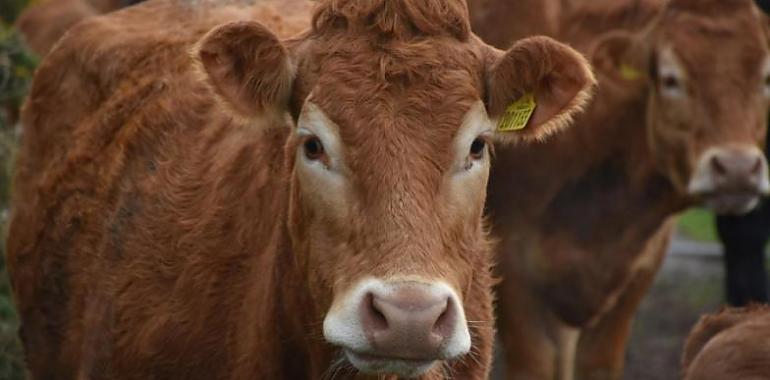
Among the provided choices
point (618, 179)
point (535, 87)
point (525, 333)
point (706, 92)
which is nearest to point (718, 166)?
point (706, 92)

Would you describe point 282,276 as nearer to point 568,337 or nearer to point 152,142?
point 152,142

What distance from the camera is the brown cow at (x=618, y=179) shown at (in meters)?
8.23

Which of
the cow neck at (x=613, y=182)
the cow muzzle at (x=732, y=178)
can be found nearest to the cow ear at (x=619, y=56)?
the cow neck at (x=613, y=182)

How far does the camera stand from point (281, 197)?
5.21m

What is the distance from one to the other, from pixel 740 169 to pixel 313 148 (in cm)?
373

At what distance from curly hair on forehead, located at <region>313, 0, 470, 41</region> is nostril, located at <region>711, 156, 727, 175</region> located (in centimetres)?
345

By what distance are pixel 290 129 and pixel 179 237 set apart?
25.2 inches

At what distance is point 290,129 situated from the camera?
513 cm

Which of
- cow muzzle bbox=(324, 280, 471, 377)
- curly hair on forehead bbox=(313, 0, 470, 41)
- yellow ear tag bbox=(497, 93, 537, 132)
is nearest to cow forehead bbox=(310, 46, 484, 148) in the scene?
curly hair on forehead bbox=(313, 0, 470, 41)

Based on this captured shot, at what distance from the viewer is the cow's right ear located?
4.83m

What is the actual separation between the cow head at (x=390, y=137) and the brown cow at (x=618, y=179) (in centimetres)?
344

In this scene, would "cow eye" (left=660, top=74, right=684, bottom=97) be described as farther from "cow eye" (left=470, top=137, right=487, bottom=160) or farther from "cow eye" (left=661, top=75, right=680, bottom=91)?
"cow eye" (left=470, top=137, right=487, bottom=160)

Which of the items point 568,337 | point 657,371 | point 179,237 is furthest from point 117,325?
point 657,371

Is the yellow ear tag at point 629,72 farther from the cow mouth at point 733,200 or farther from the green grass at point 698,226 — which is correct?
the green grass at point 698,226
